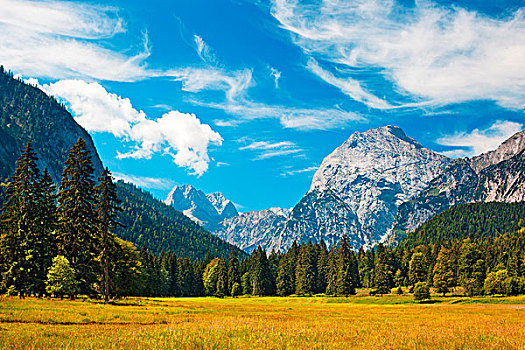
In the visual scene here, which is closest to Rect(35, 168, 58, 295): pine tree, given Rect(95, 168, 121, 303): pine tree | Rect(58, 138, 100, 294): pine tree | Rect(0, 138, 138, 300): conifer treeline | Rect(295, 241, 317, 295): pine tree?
Rect(0, 138, 138, 300): conifer treeline

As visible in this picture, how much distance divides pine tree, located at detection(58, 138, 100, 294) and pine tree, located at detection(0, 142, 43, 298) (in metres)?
2.91

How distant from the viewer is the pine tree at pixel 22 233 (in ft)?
130

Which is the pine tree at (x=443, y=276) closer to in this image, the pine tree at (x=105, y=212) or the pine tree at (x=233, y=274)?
the pine tree at (x=233, y=274)

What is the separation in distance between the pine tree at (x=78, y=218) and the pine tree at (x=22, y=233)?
2.91 meters

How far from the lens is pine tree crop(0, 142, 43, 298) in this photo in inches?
1563

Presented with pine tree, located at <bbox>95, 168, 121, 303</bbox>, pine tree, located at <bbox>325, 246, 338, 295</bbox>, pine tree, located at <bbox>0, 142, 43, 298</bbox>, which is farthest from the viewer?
pine tree, located at <bbox>325, 246, 338, 295</bbox>

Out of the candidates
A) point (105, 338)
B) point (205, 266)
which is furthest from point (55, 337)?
point (205, 266)

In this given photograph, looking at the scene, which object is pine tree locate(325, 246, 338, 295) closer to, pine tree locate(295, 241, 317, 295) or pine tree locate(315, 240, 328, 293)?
pine tree locate(295, 241, 317, 295)

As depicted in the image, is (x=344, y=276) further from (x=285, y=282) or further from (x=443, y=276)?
(x=285, y=282)

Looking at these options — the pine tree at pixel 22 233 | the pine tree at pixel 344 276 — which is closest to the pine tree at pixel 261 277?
the pine tree at pixel 344 276

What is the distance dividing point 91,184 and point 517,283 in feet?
328

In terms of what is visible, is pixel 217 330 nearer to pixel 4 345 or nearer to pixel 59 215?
pixel 4 345

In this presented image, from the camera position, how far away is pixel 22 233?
40.7 m

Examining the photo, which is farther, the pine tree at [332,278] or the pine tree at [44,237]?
the pine tree at [332,278]
